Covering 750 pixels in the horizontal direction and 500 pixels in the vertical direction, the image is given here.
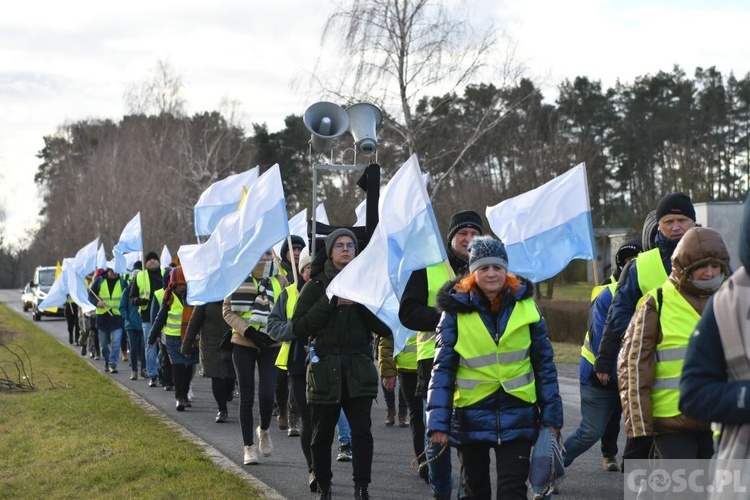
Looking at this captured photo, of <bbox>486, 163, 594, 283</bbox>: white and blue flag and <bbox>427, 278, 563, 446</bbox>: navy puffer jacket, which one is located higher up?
<bbox>486, 163, 594, 283</bbox>: white and blue flag

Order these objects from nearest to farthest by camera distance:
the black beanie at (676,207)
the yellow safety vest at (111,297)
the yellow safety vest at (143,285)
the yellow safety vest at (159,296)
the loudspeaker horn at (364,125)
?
the black beanie at (676,207) < the loudspeaker horn at (364,125) < the yellow safety vest at (159,296) < the yellow safety vest at (143,285) < the yellow safety vest at (111,297)

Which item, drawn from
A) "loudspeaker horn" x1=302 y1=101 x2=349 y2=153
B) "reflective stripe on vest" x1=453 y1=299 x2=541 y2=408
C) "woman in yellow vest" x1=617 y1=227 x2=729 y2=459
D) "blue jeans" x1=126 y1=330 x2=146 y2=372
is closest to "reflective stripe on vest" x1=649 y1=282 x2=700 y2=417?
"woman in yellow vest" x1=617 y1=227 x2=729 y2=459

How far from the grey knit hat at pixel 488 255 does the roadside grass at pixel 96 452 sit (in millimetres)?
2871

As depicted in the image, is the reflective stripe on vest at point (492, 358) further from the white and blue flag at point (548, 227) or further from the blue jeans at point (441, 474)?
the white and blue flag at point (548, 227)

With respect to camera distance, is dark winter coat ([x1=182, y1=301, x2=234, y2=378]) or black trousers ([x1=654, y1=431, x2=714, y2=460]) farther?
dark winter coat ([x1=182, y1=301, x2=234, y2=378])

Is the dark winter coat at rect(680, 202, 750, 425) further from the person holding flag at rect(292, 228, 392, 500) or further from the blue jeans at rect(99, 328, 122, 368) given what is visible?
the blue jeans at rect(99, 328, 122, 368)

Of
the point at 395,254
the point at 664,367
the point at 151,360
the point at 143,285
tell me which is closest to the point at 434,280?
the point at 395,254

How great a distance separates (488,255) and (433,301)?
1.83m

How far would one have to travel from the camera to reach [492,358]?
5.71 metres

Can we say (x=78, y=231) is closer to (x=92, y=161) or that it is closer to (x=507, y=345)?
(x=92, y=161)

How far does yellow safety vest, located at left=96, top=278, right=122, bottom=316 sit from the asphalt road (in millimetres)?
5008

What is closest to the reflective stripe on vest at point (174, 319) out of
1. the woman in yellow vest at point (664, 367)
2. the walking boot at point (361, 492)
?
the walking boot at point (361, 492)

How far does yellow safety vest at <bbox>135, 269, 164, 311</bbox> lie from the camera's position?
1762cm

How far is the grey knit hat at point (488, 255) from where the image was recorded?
5812mm
